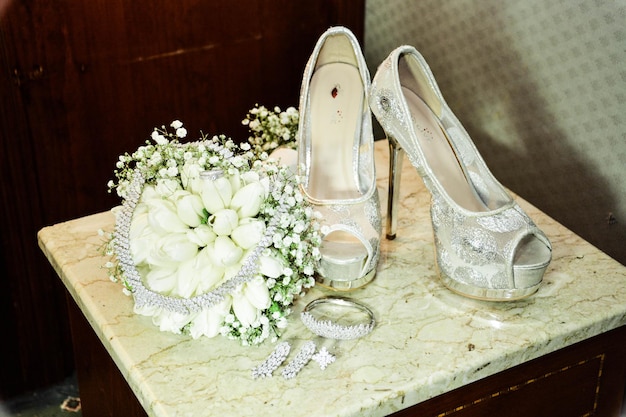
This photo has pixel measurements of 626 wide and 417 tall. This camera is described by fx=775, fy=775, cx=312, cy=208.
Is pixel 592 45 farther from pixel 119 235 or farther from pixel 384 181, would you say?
pixel 119 235

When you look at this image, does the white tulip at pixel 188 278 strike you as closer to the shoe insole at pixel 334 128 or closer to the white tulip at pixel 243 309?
the white tulip at pixel 243 309

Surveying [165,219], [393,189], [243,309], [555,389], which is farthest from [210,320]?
[555,389]

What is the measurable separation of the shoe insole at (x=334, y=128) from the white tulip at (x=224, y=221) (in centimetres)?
32

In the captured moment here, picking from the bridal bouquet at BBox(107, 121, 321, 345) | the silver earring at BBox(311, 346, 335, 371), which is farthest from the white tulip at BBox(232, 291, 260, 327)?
the silver earring at BBox(311, 346, 335, 371)

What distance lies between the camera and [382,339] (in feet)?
3.68

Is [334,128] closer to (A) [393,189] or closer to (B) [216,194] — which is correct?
(A) [393,189]

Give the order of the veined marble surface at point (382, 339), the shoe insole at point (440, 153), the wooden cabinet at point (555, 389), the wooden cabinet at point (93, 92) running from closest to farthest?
1. the veined marble surface at point (382, 339)
2. the wooden cabinet at point (555, 389)
3. the shoe insole at point (440, 153)
4. the wooden cabinet at point (93, 92)

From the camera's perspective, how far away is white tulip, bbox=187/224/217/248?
105 cm

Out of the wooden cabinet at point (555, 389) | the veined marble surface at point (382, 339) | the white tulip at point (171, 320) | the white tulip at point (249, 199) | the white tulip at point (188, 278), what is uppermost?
the white tulip at point (249, 199)

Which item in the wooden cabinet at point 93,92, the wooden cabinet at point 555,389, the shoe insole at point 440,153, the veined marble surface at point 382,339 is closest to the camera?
the veined marble surface at point 382,339

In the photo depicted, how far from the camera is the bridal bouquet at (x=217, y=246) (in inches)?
41.4

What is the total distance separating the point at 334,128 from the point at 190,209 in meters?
0.44

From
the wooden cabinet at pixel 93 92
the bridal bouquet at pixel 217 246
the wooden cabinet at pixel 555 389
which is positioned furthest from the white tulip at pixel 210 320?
the wooden cabinet at pixel 93 92

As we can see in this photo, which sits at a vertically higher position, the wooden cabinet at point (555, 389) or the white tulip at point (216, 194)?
the white tulip at point (216, 194)
